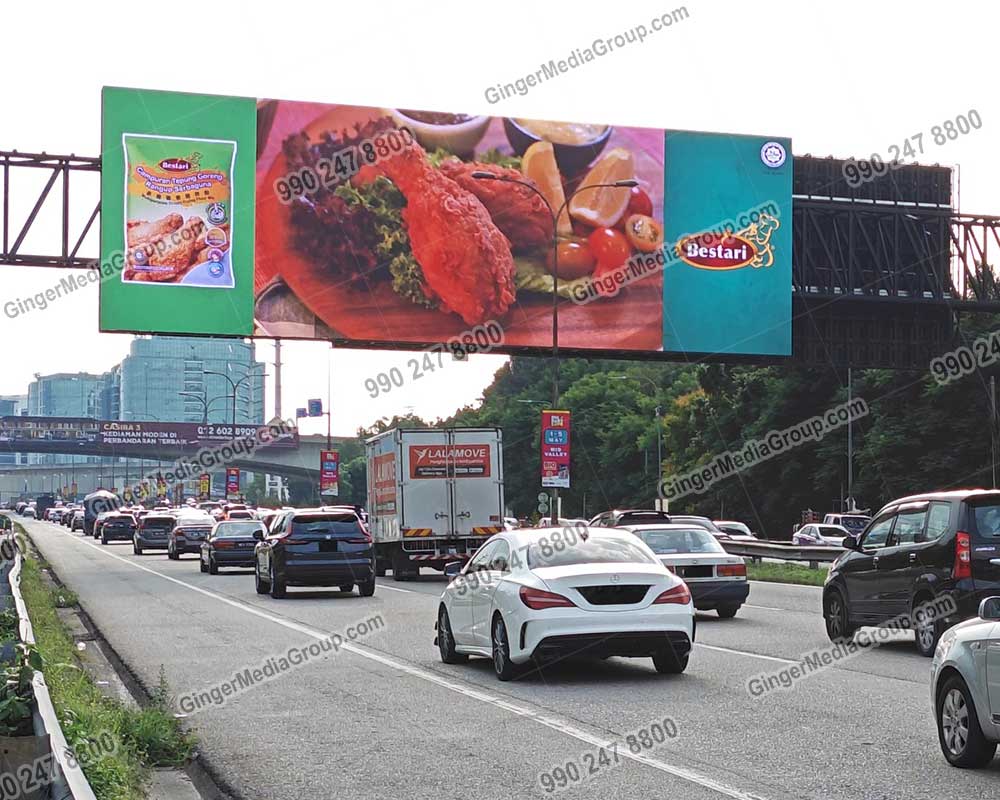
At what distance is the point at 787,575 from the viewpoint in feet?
A: 118

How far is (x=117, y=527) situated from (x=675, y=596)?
67410 mm

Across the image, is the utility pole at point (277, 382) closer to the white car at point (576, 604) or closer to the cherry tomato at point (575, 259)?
the cherry tomato at point (575, 259)

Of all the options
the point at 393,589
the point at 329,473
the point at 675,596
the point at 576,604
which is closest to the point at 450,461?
the point at 393,589

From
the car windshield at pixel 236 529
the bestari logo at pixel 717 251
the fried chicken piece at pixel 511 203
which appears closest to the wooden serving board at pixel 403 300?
the fried chicken piece at pixel 511 203

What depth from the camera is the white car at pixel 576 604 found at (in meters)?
14.1

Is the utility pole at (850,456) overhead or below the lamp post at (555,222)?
below

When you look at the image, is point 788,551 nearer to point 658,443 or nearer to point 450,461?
point 450,461

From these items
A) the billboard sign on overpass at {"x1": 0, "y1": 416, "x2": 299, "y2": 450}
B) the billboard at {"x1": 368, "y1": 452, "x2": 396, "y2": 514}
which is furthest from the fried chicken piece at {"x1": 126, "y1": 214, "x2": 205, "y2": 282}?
the billboard sign on overpass at {"x1": 0, "y1": 416, "x2": 299, "y2": 450}

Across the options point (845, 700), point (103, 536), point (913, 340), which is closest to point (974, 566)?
point (845, 700)

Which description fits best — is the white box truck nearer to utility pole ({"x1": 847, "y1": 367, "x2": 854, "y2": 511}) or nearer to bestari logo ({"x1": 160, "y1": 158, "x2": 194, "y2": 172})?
bestari logo ({"x1": 160, "y1": 158, "x2": 194, "y2": 172})

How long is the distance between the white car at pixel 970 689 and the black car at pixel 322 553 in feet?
64.2

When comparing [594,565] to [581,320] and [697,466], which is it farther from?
[697,466]

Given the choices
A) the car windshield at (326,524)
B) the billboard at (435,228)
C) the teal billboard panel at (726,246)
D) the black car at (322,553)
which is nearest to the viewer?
the black car at (322,553)

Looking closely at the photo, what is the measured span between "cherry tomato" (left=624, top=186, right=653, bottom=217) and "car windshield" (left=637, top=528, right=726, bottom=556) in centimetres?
2684
